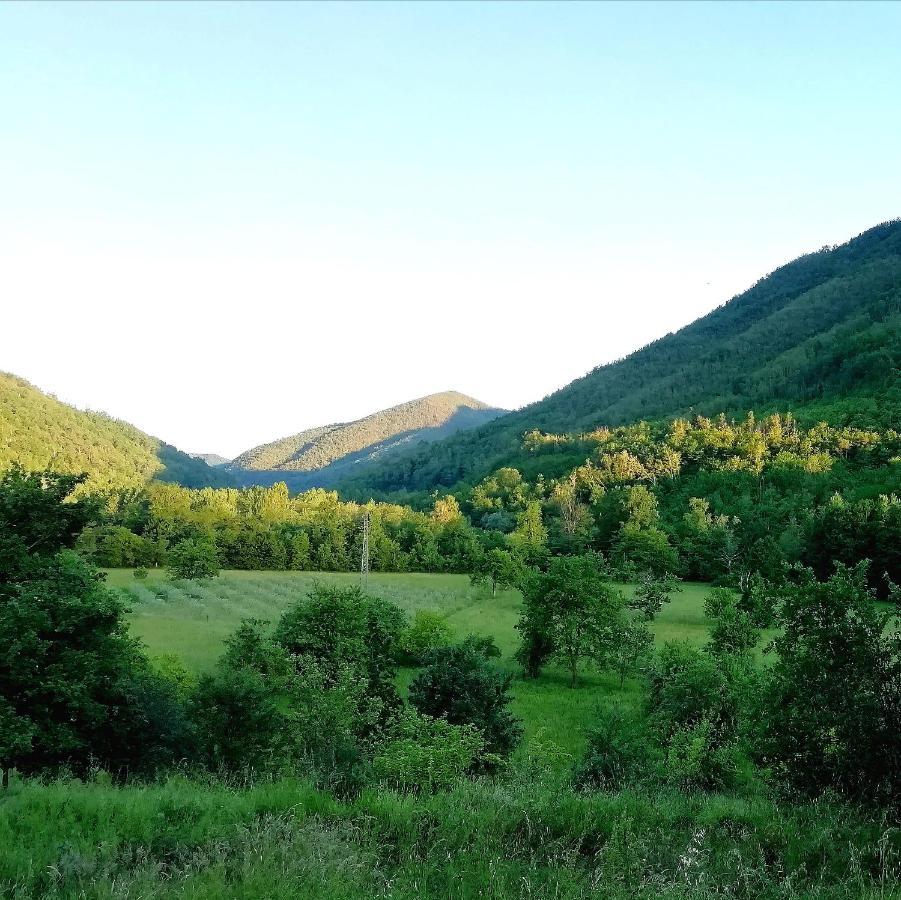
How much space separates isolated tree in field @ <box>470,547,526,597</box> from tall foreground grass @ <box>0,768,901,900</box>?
274ft

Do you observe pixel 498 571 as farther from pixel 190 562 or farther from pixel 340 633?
pixel 340 633

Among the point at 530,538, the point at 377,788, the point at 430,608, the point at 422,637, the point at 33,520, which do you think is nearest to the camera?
the point at 377,788

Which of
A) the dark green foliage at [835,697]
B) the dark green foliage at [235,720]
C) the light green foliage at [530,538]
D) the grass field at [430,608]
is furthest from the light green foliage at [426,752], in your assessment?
the light green foliage at [530,538]

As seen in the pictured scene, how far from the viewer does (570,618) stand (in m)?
51.5

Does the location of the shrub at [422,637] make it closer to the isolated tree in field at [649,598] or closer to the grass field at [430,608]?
the grass field at [430,608]

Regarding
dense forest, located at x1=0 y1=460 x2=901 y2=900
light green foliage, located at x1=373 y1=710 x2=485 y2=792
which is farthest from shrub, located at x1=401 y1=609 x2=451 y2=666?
dense forest, located at x1=0 y1=460 x2=901 y2=900

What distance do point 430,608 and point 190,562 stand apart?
31790 mm

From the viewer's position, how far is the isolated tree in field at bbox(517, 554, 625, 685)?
167ft

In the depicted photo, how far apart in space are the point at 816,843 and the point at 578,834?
2.43 meters

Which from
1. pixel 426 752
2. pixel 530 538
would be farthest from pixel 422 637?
pixel 530 538

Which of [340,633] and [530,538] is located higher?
[340,633]

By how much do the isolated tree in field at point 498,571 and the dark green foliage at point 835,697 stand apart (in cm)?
8047

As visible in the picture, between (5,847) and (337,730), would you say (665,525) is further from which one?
(5,847)

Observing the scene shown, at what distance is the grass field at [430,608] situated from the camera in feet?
140
